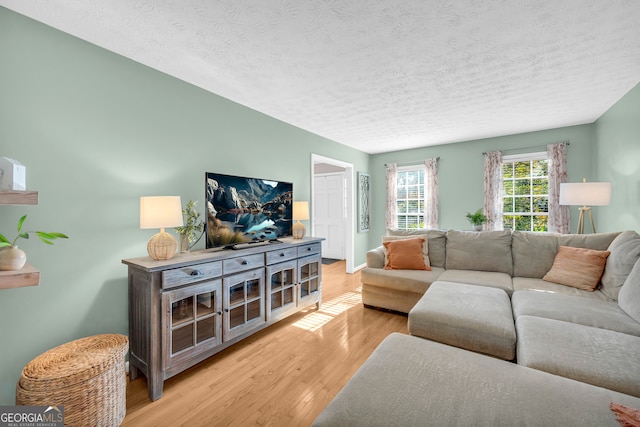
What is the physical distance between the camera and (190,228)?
2.36 metres

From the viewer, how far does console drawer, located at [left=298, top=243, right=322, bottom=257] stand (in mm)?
3130

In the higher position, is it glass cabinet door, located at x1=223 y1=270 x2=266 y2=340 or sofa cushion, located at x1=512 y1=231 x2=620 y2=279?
sofa cushion, located at x1=512 y1=231 x2=620 y2=279

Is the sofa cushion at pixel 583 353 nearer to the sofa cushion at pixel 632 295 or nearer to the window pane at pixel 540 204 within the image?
the sofa cushion at pixel 632 295

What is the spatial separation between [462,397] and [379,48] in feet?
7.50

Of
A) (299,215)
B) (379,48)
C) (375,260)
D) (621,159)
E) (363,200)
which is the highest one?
(379,48)

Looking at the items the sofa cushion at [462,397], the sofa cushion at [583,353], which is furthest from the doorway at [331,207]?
the sofa cushion at [462,397]

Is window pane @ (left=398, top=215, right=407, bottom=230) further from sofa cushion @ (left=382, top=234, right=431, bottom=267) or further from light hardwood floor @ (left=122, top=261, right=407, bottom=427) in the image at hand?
light hardwood floor @ (left=122, top=261, right=407, bottom=427)

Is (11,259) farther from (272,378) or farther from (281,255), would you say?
(281,255)

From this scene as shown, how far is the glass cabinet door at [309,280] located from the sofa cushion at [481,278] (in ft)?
4.82

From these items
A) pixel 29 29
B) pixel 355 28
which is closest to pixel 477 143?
pixel 355 28

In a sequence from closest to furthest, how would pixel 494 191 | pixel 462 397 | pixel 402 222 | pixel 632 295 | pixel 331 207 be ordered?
1. pixel 462 397
2. pixel 632 295
3. pixel 494 191
4. pixel 402 222
5. pixel 331 207

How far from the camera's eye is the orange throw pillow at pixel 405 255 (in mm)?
3283

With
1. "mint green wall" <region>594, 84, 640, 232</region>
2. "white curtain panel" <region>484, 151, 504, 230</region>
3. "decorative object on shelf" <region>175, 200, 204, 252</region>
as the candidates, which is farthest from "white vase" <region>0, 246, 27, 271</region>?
"white curtain panel" <region>484, 151, 504, 230</region>

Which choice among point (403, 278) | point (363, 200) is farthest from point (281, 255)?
point (363, 200)
